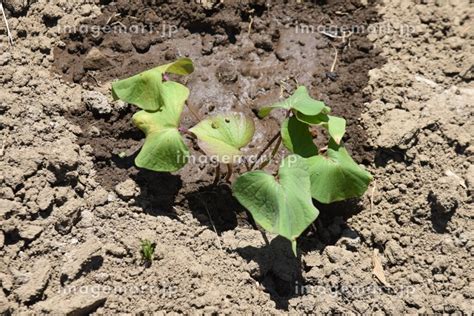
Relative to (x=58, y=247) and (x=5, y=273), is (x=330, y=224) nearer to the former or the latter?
(x=58, y=247)

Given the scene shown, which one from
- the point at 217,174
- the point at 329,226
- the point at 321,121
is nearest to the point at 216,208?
the point at 217,174

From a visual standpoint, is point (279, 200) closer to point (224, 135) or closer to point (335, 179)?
point (335, 179)

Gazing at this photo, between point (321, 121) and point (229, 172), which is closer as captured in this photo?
point (321, 121)

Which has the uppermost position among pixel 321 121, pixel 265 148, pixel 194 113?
pixel 321 121

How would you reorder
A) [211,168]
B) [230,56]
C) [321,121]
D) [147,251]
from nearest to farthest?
[147,251] → [321,121] → [211,168] → [230,56]

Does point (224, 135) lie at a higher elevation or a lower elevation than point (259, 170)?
higher

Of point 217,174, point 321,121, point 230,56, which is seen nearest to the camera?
point 321,121

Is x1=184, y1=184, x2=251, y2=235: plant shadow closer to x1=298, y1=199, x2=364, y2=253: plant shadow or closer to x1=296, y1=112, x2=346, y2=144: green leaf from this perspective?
x1=298, y1=199, x2=364, y2=253: plant shadow

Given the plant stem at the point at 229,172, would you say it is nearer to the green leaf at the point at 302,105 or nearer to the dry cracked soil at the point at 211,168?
the dry cracked soil at the point at 211,168
